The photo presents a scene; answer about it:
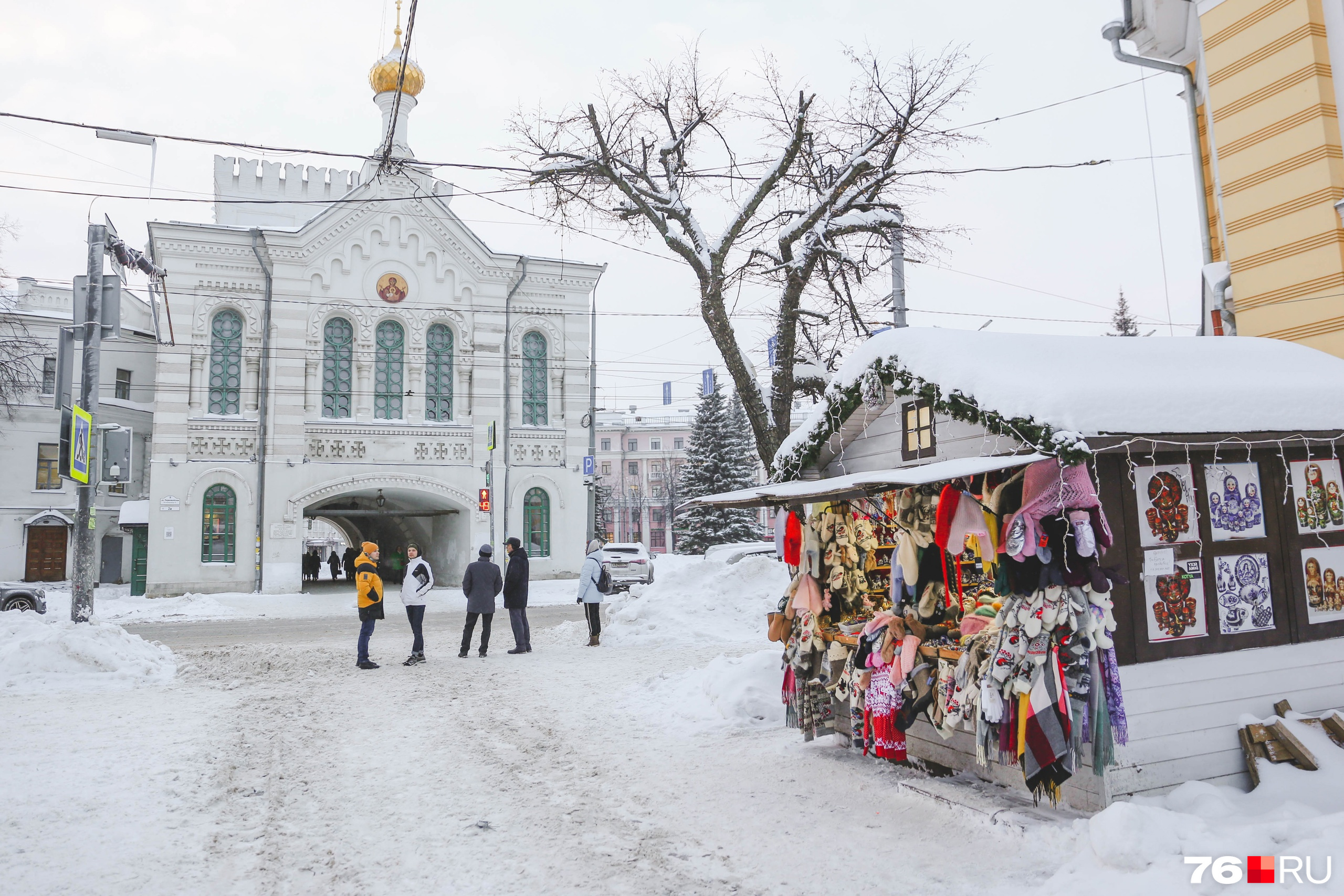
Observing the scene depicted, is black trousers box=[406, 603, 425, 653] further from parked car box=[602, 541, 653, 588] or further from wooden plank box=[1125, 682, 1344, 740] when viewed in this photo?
parked car box=[602, 541, 653, 588]

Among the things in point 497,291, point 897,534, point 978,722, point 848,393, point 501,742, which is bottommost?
point 501,742

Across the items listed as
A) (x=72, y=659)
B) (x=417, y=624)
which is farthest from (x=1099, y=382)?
(x=72, y=659)

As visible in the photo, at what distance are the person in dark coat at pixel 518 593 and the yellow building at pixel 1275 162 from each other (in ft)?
32.8

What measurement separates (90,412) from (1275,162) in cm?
1655

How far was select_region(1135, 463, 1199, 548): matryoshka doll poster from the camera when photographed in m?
5.67

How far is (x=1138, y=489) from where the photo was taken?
5.68 meters

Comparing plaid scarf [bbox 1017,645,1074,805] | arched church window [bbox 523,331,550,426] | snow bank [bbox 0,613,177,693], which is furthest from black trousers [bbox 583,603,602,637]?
arched church window [bbox 523,331,550,426]

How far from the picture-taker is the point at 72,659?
11.3m

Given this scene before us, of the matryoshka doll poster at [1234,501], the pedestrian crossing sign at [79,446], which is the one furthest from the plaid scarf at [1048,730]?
the pedestrian crossing sign at [79,446]

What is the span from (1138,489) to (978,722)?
185 cm

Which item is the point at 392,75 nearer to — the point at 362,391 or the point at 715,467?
the point at 362,391

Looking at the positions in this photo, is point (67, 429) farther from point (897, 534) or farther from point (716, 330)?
point (897, 534)

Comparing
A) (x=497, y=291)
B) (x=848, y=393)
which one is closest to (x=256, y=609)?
(x=497, y=291)

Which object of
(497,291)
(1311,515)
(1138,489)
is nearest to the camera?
(1138,489)
